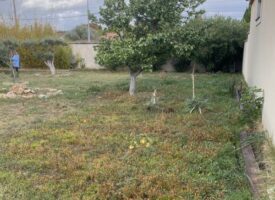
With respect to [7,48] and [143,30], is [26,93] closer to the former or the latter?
[143,30]

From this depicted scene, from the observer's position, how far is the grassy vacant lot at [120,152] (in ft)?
13.2

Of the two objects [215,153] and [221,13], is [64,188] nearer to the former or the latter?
[215,153]

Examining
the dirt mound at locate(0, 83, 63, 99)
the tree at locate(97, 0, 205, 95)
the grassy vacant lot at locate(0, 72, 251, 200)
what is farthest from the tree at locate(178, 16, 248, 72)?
the grassy vacant lot at locate(0, 72, 251, 200)

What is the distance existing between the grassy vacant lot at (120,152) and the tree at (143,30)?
143cm

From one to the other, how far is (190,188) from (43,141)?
9.26 ft

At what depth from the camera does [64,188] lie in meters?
4.10

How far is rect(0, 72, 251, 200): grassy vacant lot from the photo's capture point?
4020 millimetres

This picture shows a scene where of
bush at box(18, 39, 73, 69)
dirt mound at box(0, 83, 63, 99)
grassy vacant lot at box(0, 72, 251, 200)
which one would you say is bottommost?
grassy vacant lot at box(0, 72, 251, 200)

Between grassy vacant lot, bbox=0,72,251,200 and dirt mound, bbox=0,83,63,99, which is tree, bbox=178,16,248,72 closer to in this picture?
dirt mound, bbox=0,83,63,99

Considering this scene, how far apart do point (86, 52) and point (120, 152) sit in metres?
18.5

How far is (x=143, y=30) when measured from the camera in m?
10.2

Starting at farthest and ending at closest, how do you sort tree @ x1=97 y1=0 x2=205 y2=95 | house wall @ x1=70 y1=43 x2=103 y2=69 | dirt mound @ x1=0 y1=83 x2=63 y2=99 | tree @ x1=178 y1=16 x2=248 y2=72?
1. house wall @ x1=70 y1=43 x2=103 y2=69
2. tree @ x1=178 y1=16 x2=248 y2=72
3. dirt mound @ x1=0 y1=83 x2=63 y2=99
4. tree @ x1=97 y1=0 x2=205 y2=95

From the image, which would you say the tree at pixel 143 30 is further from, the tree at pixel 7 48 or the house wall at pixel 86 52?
the house wall at pixel 86 52

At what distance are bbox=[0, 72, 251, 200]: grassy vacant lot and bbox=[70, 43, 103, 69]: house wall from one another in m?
14.1
